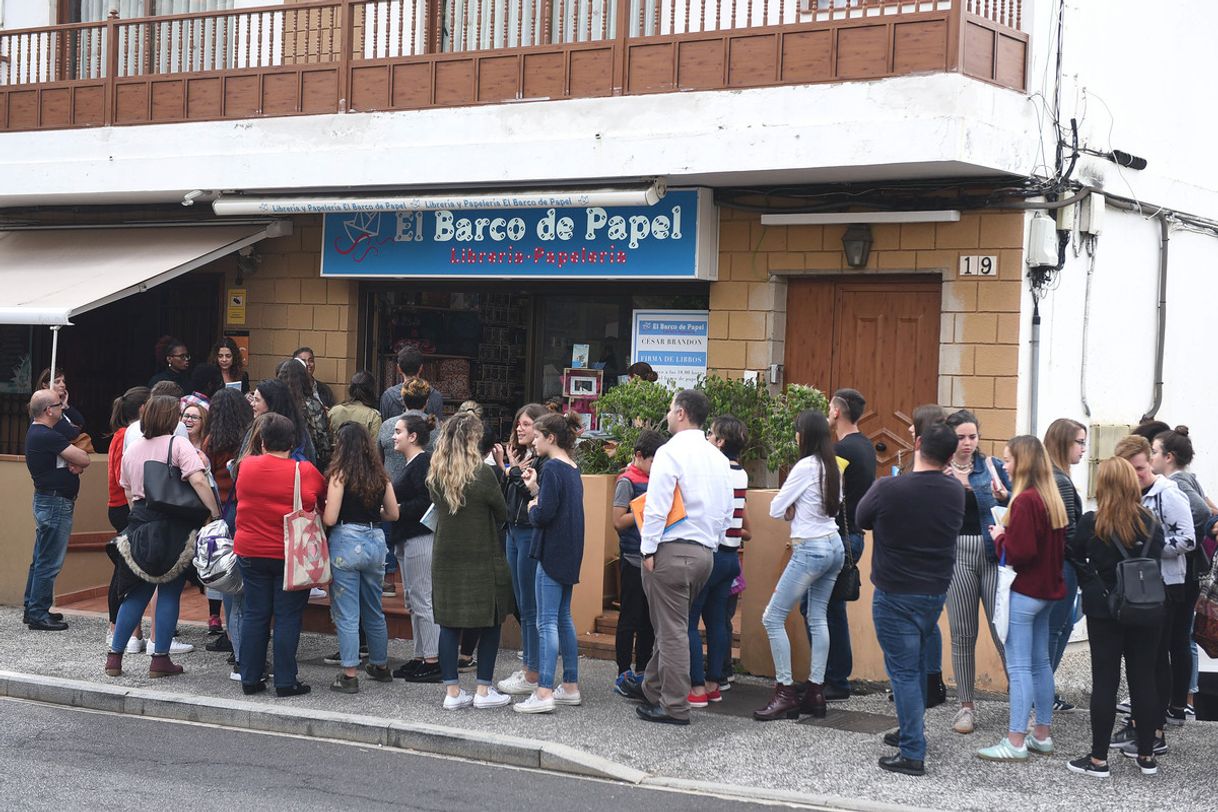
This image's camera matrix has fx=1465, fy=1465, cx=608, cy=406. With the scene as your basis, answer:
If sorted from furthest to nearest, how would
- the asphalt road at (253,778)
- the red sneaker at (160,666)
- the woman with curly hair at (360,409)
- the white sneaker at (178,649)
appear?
the woman with curly hair at (360,409), the white sneaker at (178,649), the red sneaker at (160,666), the asphalt road at (253,778)

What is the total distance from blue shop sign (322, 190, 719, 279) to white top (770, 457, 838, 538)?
14.2ft

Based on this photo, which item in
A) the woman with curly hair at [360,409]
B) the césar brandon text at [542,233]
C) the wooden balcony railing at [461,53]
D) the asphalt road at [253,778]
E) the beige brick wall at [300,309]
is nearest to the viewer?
the asphalt road at [253,778]

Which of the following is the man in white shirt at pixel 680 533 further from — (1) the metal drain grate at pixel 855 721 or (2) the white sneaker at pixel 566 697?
(1) the metal drain grate at pixel 855 721

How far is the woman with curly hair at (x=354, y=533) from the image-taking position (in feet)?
29.2

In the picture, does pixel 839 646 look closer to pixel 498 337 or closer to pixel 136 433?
pixel 136 433

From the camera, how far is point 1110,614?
737cm

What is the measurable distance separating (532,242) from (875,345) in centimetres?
331

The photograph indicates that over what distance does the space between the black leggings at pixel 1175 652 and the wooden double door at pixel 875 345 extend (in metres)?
3.63

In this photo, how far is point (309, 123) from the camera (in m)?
13.7

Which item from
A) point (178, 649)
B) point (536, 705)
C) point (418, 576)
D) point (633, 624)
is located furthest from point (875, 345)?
point (178, 649)

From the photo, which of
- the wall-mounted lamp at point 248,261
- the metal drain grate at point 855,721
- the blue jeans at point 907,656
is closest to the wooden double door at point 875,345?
the metal drain grate at point 855,721

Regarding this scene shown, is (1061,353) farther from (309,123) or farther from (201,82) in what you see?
(201,82)

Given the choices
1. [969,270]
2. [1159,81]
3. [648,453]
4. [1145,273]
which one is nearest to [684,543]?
[648,453]

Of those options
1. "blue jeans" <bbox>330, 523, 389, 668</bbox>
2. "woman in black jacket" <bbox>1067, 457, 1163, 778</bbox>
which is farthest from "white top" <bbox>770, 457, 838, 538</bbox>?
"blue jeans" <bbox>330, 523, 389, 668</bbox>
